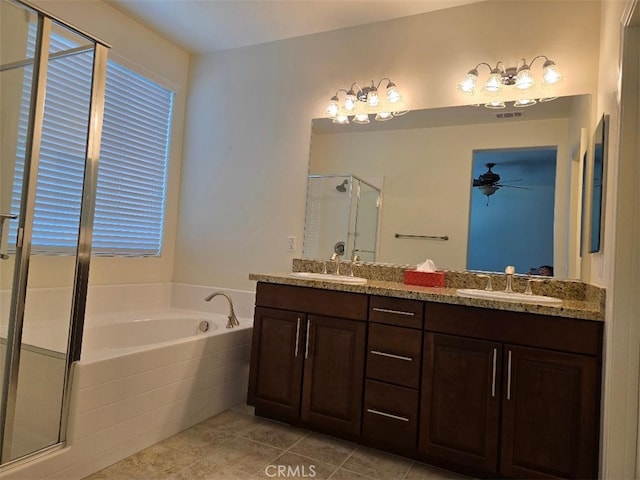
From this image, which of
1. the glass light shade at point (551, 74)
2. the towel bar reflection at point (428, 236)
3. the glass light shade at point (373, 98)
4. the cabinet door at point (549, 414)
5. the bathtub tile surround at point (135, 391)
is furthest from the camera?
the glass light shade at point (373, 98)

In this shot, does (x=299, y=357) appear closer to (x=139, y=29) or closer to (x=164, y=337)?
(x=164, y=337)

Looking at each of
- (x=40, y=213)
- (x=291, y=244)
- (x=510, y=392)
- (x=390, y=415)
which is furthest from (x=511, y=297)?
(x=40, y=213)

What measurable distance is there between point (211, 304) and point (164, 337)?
1.42 ft

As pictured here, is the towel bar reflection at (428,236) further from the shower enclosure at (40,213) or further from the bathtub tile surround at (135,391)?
the shower enclosure at (40,213)

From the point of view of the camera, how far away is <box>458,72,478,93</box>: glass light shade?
2.54 m

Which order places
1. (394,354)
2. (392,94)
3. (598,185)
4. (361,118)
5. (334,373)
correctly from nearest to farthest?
(598,185) → (394,354) → (334,373) → (392,94) → (361,118)

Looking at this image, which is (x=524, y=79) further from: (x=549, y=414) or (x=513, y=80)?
(x=549, y=414)

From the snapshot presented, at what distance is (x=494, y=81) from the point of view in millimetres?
2475

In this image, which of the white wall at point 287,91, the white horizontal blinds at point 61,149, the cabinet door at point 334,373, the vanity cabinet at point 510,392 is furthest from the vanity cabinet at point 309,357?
the white horizontal blinds at point 61,149

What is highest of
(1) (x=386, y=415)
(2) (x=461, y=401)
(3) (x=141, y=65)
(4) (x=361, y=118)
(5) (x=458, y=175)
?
(3) (x=141, y=65)

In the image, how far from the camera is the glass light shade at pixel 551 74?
7.64 ft

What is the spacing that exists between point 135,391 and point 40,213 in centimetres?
97

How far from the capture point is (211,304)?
Answer: 336cm

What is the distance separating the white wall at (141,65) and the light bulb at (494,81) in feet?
7.97
